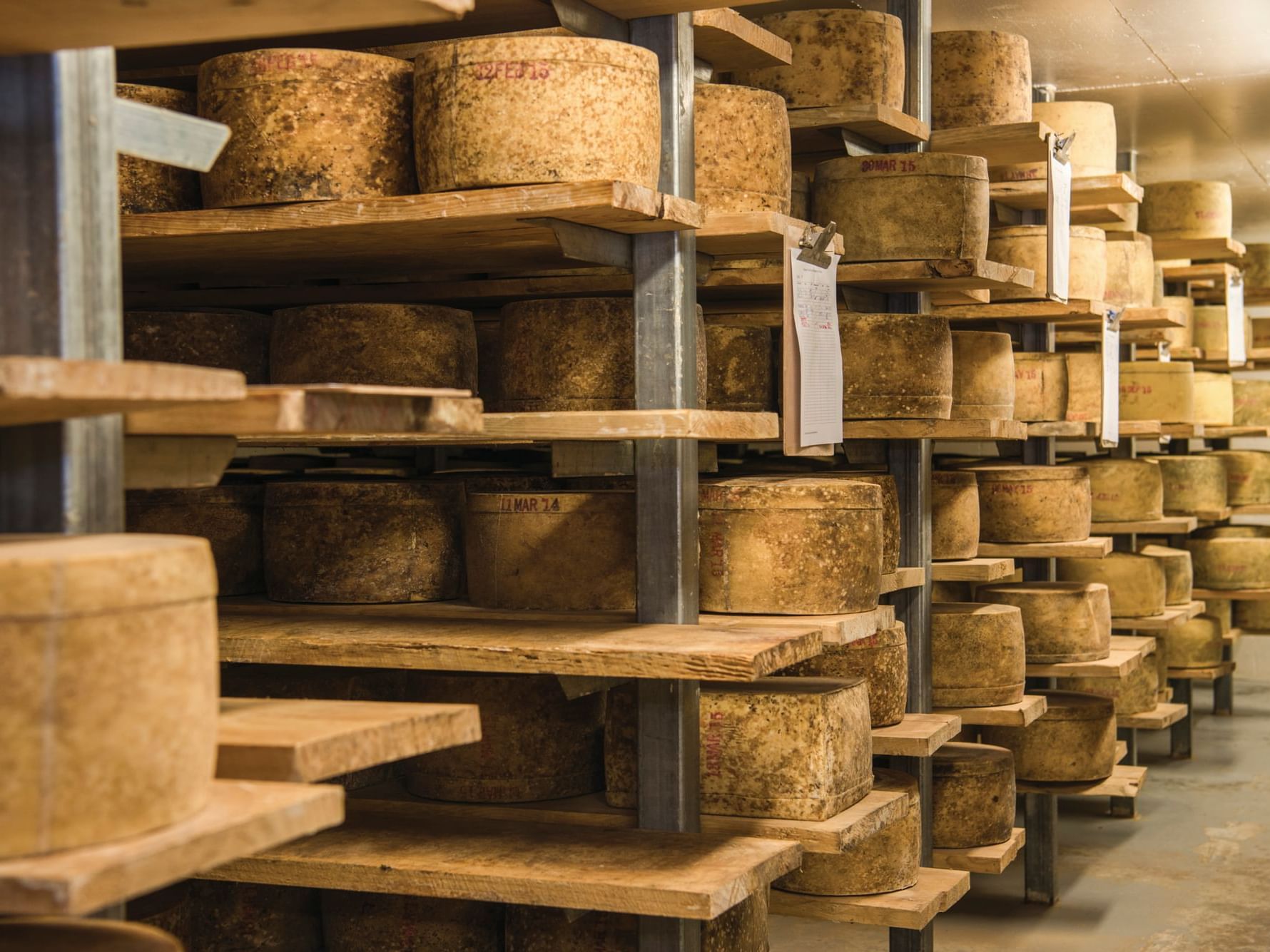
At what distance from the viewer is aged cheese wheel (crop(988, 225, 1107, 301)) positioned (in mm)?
4723

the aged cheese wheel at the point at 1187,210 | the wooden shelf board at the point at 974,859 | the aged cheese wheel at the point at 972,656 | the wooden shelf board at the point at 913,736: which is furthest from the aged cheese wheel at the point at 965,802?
the aged cheese wheel at the point at 1187,210

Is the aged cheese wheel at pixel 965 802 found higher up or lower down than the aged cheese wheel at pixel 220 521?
lower down

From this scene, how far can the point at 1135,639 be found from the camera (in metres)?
5.69

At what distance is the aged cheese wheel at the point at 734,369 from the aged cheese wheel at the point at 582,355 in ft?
1.27

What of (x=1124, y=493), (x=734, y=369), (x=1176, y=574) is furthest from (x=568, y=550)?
(x=1176, y=574)

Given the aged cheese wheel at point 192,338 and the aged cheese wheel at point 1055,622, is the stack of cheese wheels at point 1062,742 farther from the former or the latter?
the aged cheese wheel at point 192,338

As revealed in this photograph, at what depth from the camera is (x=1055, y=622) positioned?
498 cm

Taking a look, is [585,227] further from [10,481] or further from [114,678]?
[114,678]

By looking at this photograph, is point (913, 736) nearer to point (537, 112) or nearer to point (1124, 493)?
point (537, 112)

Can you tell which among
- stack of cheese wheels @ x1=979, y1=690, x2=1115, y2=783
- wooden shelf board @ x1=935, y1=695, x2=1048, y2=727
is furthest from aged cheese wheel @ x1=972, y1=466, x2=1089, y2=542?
wooden shelf board @ x1=935, y1=695, x2=1048, y2=727

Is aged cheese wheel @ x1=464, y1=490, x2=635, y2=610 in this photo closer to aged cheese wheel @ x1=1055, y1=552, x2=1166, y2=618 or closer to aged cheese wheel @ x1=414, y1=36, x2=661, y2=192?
aged cheese wheel @ x1=414, y1=36, x2=661, y2=192

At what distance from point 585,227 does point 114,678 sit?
1.41 metres

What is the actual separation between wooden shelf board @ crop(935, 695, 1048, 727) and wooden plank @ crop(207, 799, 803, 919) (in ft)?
5.70

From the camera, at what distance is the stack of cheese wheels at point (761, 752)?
2865mm
